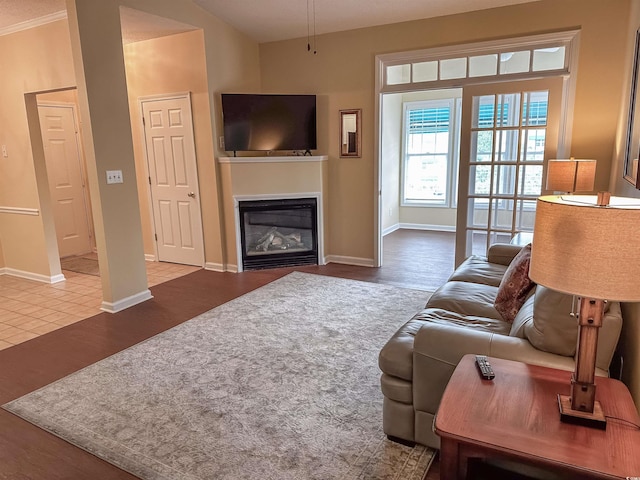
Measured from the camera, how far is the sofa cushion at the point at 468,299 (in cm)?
252

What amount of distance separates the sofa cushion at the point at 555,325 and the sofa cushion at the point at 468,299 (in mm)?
727

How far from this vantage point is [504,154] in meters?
4.21

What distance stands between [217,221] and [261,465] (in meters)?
3.54

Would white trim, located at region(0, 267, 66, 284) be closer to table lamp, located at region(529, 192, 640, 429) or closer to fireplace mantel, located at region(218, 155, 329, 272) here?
fireplace mantel, located at region(218, 155, 329, 272)

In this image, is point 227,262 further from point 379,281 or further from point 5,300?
point 5,300

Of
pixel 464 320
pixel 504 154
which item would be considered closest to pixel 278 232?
pixel 504 154

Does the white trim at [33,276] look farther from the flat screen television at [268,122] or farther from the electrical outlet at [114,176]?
the flat screen television at [268,122]

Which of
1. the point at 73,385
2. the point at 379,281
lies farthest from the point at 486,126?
the point at 73,385

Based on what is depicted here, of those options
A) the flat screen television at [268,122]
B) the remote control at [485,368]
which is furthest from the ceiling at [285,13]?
the remote control at [485,368]

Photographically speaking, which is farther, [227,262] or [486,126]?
[227,262]

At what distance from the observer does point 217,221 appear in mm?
5109

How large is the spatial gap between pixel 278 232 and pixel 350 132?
5.01ft

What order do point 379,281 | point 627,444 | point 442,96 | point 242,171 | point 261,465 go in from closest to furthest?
point 627,444
point 261,465
point 379,281
point 242,171
point 442,96

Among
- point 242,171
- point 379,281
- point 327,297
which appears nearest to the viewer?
point 327,297
